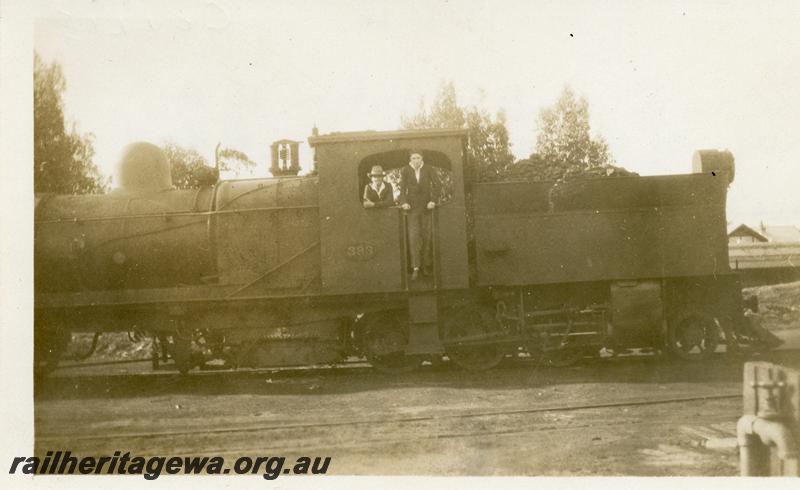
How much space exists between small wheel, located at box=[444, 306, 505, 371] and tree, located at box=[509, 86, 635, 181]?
1943mm

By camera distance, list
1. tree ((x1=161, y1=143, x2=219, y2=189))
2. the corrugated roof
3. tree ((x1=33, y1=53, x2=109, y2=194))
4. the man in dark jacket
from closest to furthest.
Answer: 1. tree ((x1=33, y1=53, x2=109, y2=194))
2. the man in dark jacket
3. tree ((x1=161, y1=143, x2=219, y2=189))
4. the corrugated roof

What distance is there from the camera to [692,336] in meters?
8.63

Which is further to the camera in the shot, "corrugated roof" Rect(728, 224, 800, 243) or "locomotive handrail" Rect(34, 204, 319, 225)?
"corrugated roof" Rect(728, 224, 800, 243)

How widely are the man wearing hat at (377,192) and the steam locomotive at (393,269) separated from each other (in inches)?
4.4

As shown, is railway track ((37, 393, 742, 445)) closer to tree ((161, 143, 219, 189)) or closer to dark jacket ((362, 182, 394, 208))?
dark jacket ((362, 182, 394, 208))

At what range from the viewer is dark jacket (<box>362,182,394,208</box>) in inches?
323

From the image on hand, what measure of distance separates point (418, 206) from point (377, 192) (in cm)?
56

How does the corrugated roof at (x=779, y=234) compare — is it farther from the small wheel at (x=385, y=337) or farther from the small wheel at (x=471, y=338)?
the small wheel at (x=385, y=337)

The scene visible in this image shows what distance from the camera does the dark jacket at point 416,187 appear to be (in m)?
8.10

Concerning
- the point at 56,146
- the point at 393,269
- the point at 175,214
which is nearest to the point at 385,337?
the point at 393,269

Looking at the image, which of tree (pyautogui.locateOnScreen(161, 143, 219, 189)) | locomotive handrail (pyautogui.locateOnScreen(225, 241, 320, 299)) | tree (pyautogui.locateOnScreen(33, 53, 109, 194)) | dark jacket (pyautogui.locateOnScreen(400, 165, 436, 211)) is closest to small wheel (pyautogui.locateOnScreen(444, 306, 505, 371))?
dark jacket (pyautogui.locateOnScreen(400, 165, 436, 211))
